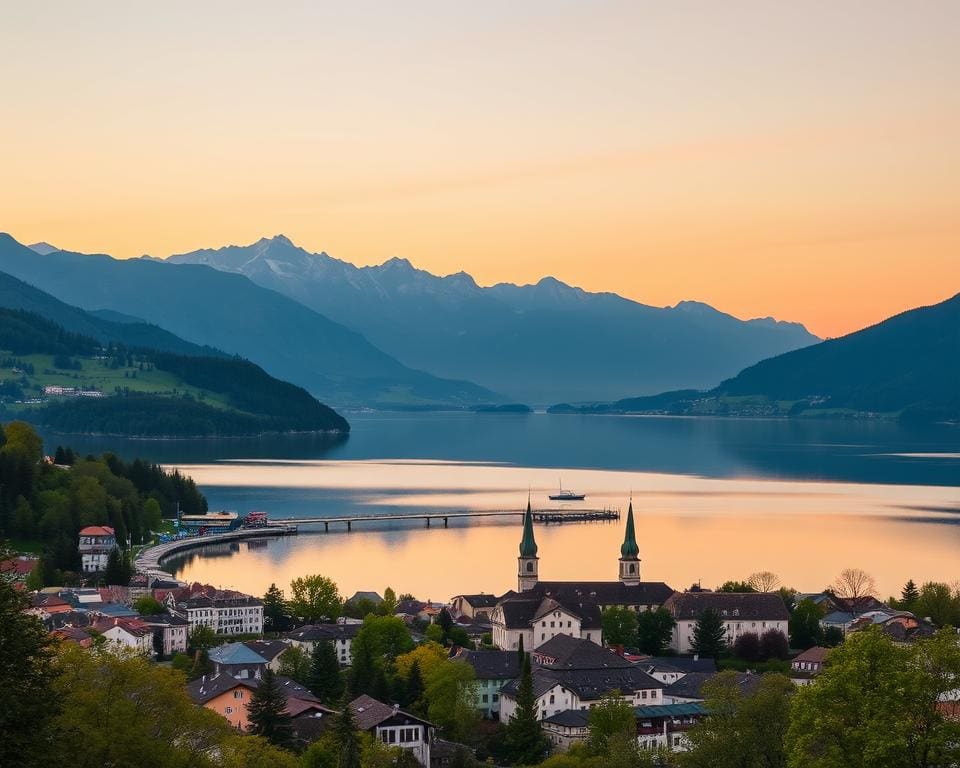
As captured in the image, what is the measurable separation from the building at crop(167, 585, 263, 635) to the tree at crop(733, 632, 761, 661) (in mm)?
19715

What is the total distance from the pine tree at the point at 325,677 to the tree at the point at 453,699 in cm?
307

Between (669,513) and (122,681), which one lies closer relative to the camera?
(122,681)

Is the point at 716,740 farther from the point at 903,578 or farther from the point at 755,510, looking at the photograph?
the point at 755,510

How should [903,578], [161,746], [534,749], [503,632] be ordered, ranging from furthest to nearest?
[903,578] < [503,632] < [534,749] < [161,746]

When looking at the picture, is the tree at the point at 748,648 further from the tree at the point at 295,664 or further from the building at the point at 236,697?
the building at the point at 236,697

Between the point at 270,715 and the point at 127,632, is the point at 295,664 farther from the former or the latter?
the point at 270,715

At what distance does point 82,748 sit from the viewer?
77.3 ft

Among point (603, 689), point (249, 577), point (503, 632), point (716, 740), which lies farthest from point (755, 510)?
point (716, 740)

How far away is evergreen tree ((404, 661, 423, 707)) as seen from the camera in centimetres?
4688

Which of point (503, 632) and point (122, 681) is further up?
point (122, 681)

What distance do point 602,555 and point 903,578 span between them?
21.6 metres

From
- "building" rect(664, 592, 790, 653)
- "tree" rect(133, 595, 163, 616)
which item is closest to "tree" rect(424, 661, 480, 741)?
"building" rect(664, 592, 790, 653)

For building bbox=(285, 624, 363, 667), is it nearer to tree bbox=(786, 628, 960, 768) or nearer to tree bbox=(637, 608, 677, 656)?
tree bbox=(637, 608, 677, 656)

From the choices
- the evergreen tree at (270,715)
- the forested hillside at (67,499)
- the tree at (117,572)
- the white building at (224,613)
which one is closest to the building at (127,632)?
the white building at (224,613)
